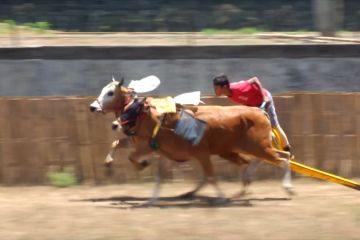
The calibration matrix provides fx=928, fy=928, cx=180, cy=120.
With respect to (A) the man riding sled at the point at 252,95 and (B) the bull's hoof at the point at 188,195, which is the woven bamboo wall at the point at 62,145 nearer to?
(A) the man riding sled at the point at 252,95

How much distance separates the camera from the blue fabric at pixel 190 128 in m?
12.2

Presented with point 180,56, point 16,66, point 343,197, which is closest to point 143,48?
point 180,56

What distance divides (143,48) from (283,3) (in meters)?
16.8

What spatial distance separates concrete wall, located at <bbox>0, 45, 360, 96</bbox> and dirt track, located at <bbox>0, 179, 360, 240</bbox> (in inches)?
115

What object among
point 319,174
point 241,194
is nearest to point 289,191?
point 319,174

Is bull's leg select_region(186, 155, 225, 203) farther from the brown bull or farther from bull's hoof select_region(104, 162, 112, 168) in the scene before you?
bull's hoof select_region(104, 162, 112, 168)

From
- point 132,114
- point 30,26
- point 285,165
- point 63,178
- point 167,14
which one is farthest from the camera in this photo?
point 167,14

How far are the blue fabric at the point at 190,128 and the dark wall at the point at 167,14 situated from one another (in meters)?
14.6

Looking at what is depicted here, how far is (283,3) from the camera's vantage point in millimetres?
32375

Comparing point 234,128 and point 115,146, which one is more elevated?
point 234,128

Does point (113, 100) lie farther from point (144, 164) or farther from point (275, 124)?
point (275, 124)

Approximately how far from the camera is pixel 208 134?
12445 mm

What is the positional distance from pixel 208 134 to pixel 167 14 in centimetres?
1858

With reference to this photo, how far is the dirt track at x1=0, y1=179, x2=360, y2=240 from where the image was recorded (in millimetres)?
10359
